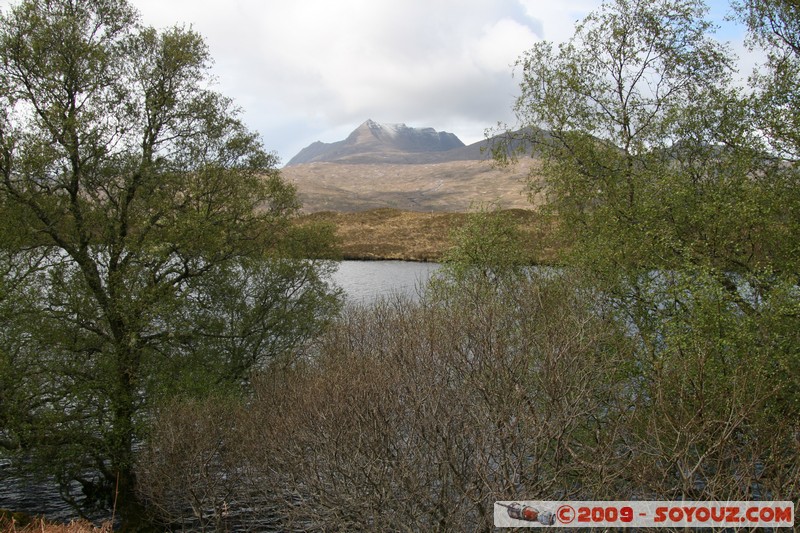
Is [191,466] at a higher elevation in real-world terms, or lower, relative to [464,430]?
lower

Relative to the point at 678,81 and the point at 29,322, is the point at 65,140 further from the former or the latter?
the point at 678,81

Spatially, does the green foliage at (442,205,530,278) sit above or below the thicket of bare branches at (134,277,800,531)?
above

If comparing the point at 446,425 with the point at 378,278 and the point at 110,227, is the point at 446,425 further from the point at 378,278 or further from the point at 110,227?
the point at 378,278

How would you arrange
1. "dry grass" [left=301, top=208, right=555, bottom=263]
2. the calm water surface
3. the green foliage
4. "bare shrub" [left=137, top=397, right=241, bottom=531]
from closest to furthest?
"bare shrub" [left=137, top=397, right=241, bottom=531]
the green foliage
the calm water surface
"dry grass" [left=301, top=208, right=555, bottom=263]

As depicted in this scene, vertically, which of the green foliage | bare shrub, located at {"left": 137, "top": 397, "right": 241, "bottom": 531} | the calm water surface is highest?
the green foliage

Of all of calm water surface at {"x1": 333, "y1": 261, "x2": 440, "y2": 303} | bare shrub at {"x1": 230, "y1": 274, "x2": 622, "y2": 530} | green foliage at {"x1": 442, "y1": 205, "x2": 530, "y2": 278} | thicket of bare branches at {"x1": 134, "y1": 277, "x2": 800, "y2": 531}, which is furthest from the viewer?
calm water surface at {"x1": 333, "y1": 261, "x2": 440, "y2": 303}

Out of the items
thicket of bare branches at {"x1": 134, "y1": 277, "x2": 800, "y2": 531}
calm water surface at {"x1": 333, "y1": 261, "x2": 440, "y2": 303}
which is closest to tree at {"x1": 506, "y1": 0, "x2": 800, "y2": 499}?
thicket of bare branches at {"x1": 134, "y1": 277, "x2": 800, "y2": 531}

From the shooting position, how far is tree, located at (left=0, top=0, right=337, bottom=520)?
23219 mm

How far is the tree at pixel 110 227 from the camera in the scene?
76.2 ft

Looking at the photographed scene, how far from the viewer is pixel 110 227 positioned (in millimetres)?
25359

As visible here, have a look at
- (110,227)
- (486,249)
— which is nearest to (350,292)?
(486,249)

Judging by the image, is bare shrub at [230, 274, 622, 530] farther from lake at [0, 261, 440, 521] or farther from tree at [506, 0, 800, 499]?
lake at [0, 261, 440, 521]

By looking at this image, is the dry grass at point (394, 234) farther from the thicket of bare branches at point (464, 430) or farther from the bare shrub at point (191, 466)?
the bare shrub at point (191, 466)

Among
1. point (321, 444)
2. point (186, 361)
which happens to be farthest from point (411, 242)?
point (321, 444)
